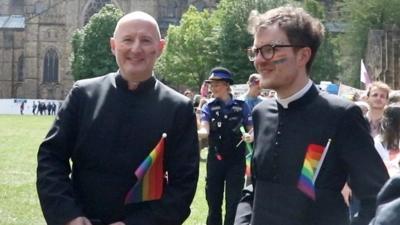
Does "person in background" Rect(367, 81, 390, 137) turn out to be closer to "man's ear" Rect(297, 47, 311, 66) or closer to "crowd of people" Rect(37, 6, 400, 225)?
"crowd of people" Rect(37, 6, 400, 225)

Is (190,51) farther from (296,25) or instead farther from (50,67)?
(296,25)

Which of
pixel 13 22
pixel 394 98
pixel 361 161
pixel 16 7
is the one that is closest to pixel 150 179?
pixel 361 161

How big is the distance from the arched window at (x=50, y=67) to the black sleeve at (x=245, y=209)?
68702 mm

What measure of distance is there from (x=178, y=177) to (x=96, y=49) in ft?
202

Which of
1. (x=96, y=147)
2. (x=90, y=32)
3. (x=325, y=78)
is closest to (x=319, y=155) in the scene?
(x=96, y=147)

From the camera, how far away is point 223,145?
9.33 metres

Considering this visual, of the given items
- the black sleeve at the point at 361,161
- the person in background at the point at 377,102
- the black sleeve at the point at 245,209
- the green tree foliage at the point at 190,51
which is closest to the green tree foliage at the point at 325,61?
the green tree foliage at the point at 190,51

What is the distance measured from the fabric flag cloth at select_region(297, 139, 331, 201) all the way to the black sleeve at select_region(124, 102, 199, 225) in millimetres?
824

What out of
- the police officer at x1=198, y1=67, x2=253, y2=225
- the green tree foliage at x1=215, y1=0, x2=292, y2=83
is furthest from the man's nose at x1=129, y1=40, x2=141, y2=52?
the green tree foliage at x1=215, y1=0, x2=292, y2=83

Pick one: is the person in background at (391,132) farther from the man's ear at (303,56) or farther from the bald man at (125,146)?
the man's ear at (303,56)

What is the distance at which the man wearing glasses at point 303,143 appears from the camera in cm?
364

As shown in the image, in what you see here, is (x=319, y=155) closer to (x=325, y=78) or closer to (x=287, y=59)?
(x=287, y=59)

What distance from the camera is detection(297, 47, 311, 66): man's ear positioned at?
3763 mm

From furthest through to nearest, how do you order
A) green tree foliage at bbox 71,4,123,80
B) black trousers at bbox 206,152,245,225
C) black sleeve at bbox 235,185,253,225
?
green tree foliage at bbox 71,4,123,80 → black trousers at bbox 206,152,245,225 → black sleeve at bbox 235,185,253,225
